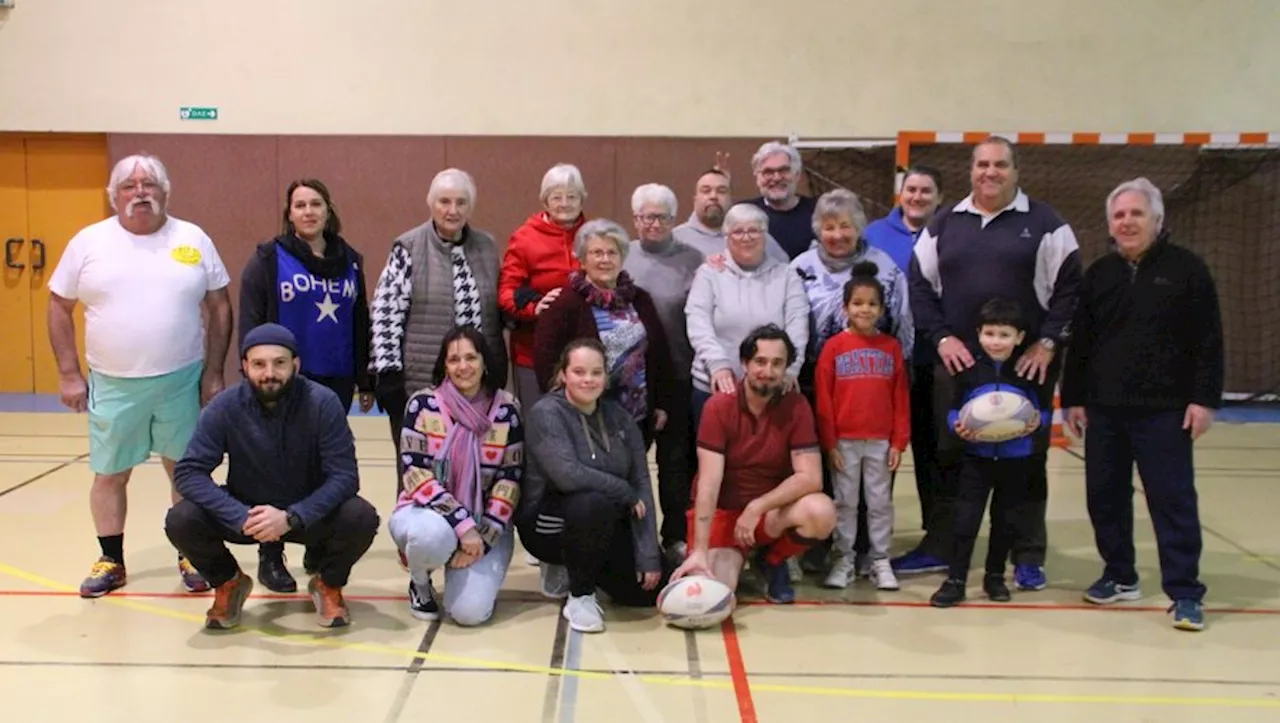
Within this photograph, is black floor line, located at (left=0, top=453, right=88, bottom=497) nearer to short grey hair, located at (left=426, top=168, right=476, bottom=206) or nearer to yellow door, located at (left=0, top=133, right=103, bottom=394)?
yellow door, located at (left=0, top=133, right=103, bottom=394)

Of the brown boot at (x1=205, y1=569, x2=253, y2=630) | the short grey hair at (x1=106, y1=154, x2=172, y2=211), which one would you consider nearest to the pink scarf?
the brown boot at (x1=205, y1=569, x2=253, y2=630)

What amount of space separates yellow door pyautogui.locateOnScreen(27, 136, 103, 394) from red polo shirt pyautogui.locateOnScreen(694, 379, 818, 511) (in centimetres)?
672

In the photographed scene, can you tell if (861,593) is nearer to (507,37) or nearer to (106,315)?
(106,315)

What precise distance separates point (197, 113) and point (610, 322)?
5898 millimetres

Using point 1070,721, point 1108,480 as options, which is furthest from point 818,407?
point 1070,721

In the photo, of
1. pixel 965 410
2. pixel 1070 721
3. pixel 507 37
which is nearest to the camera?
pixel 1070 721

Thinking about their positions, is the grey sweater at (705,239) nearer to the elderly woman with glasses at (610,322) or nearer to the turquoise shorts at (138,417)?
the elderly woman with glasses at (610,322)

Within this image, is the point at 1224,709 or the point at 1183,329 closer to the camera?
the point at 1224,709

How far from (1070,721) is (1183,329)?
1.50 m

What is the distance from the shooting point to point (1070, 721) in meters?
2.81

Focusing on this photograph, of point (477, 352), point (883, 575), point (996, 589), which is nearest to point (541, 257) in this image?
point (477, 352)

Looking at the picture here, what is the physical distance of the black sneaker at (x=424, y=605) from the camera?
3.57 metres

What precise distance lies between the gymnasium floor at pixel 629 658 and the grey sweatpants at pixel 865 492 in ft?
0.66

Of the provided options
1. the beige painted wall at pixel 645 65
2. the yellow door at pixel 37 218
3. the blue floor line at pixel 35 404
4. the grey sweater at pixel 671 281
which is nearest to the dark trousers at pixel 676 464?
the grey sweater at pixel 671 281
